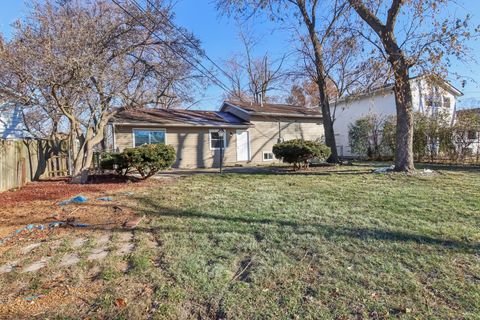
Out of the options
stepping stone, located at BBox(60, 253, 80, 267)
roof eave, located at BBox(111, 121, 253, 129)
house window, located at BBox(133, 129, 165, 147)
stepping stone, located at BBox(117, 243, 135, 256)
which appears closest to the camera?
stepping stone, located at BBox(60, 253, 80, 267)

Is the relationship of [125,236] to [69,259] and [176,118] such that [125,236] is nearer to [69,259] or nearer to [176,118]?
[69,259]

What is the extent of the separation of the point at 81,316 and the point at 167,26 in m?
10.5

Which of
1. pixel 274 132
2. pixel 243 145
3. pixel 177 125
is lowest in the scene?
pixel 243 145

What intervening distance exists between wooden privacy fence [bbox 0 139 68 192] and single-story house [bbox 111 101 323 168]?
252 centimetres

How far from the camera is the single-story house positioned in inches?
568

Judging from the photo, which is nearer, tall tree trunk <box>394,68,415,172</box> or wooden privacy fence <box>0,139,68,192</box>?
wooden privacy fence <box>0,139,68,192</box>

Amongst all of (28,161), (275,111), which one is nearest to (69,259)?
(28,161)

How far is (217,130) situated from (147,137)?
12.0 ft

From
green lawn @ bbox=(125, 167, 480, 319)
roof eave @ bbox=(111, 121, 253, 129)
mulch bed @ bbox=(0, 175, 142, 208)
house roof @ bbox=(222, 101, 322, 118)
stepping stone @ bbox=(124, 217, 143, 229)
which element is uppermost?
house roof @ bbox=(222, 101, 322, 118)

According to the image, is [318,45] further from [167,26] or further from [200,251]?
[200,251]

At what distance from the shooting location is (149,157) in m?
8.63

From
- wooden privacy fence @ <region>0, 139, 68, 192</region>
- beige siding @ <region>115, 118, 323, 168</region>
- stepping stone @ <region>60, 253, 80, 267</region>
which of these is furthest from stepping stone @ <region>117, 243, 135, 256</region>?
beige siding @ <region>115, 118, 323, 168</region>

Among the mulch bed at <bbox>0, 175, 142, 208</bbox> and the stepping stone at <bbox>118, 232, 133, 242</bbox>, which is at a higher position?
the mulch bed at <bbox>0, 175, 142, 208</bbox>

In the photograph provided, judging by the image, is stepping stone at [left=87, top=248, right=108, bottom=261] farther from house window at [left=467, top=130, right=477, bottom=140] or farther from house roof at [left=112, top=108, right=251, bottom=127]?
house window at [left=467, top=130, right=477, bottom=140]
